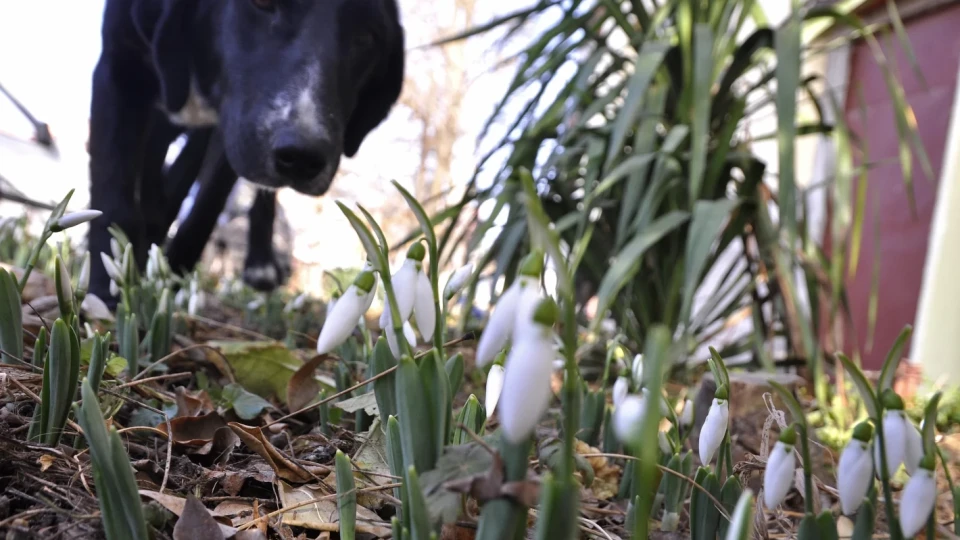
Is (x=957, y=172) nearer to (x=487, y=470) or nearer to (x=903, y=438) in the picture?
(x=903, y=438)

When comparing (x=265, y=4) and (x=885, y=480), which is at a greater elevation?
(x=265, y=4)

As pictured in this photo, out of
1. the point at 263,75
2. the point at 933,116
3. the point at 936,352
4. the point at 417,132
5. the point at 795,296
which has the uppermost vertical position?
the point at 417,132

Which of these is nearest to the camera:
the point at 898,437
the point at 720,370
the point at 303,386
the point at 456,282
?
the point at 898,437

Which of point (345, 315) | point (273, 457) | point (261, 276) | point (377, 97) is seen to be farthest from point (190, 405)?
point (261, 276)

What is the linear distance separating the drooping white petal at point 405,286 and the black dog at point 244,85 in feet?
2.78

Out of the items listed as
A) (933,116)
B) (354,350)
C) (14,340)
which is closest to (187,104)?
(354,350)

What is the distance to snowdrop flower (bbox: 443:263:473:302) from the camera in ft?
2.26

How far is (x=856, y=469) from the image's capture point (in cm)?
47

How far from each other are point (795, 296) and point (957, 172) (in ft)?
6.06

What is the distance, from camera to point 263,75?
142 centimetres

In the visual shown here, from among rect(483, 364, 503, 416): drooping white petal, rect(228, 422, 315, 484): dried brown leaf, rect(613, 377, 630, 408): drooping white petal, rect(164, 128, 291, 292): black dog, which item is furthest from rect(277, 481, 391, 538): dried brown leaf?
rect(164, 128, 291, 292): black dog

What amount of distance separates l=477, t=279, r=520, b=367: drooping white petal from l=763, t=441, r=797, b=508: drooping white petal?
0.25 m

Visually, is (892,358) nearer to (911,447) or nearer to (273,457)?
(911,447)

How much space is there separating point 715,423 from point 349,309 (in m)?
0.33
